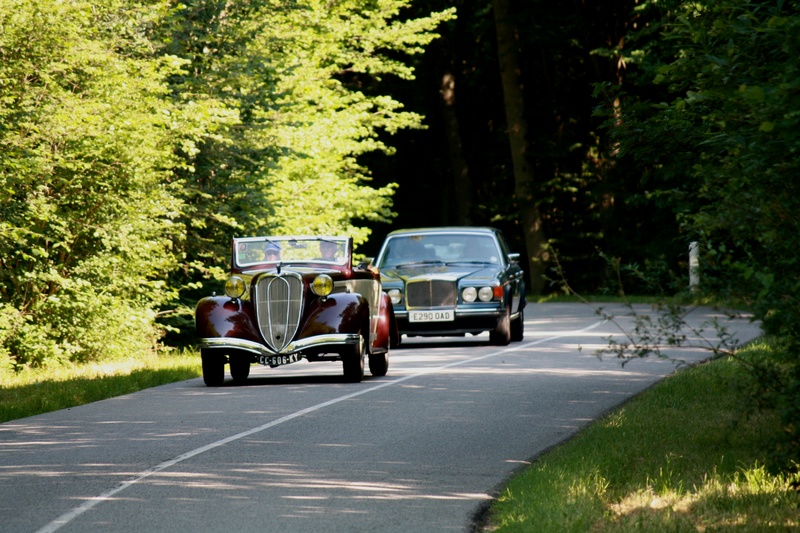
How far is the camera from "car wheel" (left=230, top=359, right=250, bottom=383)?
17.0 meters

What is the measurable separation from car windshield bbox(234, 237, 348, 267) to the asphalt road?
5.31 ft

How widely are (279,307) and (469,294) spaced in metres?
6.16

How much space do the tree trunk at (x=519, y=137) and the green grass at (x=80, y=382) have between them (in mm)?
25622

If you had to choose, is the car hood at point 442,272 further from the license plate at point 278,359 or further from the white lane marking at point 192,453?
the license plate at point 278,359

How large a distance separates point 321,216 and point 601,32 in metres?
16.1

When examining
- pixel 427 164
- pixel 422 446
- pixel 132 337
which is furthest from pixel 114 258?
pixel 427 164

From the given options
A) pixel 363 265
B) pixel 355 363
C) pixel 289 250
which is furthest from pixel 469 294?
pixel 355 363

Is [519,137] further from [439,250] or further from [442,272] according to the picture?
[442,272]

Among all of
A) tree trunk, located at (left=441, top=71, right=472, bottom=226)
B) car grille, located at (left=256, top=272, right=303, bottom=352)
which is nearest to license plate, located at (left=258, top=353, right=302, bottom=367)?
car grille, located at (left=256, top=272, right=303, bottom=352)

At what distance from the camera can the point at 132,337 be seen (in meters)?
20.7

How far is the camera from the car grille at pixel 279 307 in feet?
52.9

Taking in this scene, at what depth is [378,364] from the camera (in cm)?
1717

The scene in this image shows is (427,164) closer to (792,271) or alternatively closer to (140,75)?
(140,75)

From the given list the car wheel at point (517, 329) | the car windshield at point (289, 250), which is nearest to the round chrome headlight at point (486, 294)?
the car wheel at point (517, 329)
